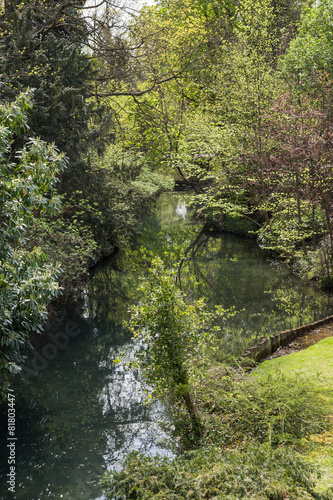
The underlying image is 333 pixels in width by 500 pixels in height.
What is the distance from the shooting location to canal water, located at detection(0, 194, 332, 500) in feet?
20.0

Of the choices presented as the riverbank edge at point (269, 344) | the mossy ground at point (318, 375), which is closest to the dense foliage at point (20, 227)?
Answer: the mossy ground at point (318, 375)

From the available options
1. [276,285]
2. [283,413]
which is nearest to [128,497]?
[283,413]

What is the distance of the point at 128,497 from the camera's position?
183 inches

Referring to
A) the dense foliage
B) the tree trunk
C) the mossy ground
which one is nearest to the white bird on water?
the mossy ground

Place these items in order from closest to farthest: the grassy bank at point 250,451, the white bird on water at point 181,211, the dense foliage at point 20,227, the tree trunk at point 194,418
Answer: the grassy bank at point 250,451
the dense foliage at point 20,227
the tree trunk at point 194,418
the white bird on water at point 181,211

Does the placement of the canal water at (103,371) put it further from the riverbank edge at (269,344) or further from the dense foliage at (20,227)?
the dense foliage at (20,227)

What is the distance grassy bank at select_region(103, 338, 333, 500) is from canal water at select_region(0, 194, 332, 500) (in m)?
1.02

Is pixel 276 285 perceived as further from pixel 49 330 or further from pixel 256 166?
pixel 49 330

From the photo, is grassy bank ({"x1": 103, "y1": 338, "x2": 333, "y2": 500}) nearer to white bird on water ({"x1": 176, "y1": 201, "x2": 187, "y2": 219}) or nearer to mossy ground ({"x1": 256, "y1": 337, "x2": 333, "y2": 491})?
mossy ground ({"x1": 256, "y1": 337, "x2": 333, "y2": 491})

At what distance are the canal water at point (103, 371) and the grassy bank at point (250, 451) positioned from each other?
102 cm

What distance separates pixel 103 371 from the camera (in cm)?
942

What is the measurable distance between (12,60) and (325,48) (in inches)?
526

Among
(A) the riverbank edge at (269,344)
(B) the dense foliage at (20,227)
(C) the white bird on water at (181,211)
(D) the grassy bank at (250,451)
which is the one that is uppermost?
(C) the white bird on water at (181,211)

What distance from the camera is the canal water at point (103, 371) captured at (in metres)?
6.11
